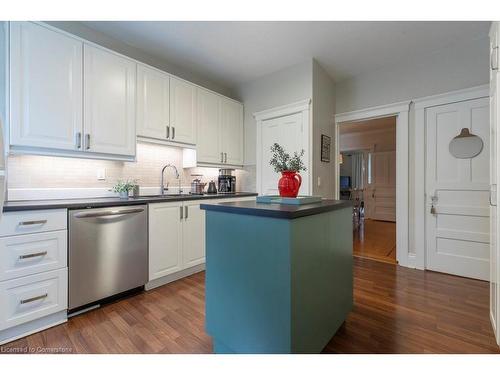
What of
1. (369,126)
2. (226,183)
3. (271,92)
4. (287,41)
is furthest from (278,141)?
(369,126)

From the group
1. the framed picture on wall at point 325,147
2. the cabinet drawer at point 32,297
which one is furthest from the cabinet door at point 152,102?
the framed picture on wall at point 325,147

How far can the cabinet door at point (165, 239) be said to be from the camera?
2.45 metres

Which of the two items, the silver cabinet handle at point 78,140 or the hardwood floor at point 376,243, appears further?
the hardwood floor at point 376,243

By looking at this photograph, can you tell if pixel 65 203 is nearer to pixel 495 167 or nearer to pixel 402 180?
pixel 495 167

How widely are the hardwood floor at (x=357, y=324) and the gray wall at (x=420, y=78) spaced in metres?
2.31

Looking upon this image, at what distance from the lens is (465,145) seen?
2.77 meters

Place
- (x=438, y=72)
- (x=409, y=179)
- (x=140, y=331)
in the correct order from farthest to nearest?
(x=409, y=179), (x=438, y=72), (x=140, y=331)

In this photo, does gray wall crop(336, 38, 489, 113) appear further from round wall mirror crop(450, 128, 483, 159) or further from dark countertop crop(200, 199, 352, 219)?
dark countertop crop(200, 199, 352, 219)

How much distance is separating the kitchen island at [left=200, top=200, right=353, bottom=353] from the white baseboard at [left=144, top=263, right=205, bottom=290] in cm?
124

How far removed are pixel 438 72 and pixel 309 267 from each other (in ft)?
10.4

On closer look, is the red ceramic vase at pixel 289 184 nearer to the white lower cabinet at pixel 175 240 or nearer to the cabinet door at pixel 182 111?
the white lower cabinet at pixel 175 240
